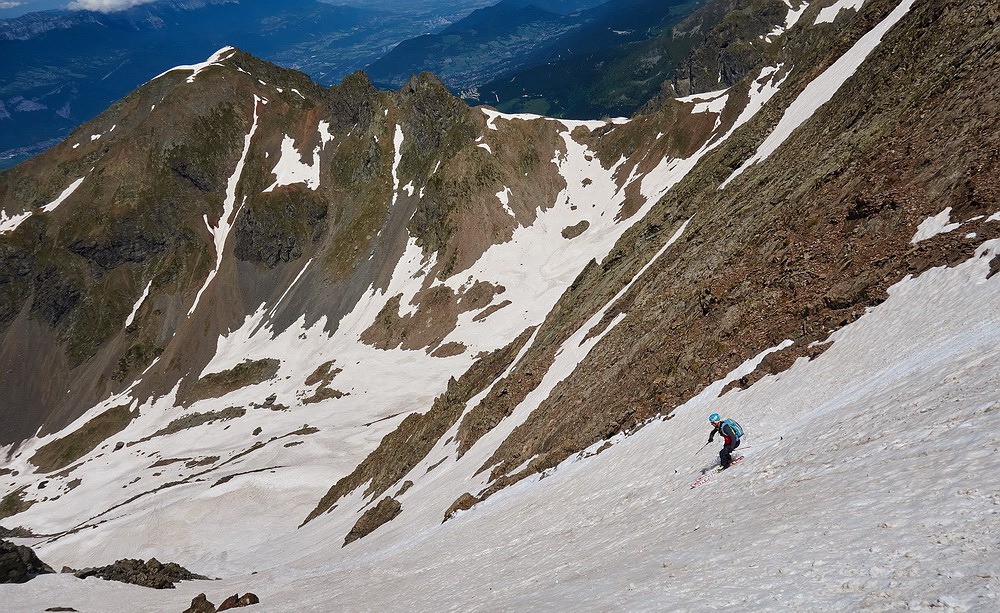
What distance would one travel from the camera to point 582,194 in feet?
450

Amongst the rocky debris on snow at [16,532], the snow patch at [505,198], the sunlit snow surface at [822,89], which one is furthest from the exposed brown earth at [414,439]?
the snow patch at [505,198]

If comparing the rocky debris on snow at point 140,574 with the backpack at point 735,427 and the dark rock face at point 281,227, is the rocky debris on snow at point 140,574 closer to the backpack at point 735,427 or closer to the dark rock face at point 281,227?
the backpack at point 735,427

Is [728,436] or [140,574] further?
[140,574]

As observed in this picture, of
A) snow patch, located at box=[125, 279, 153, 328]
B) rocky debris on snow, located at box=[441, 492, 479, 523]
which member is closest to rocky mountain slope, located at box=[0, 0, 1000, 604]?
rocky debris on snow, located at box=[441, 492, 479, 523]

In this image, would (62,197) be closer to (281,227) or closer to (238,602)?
(281,227)

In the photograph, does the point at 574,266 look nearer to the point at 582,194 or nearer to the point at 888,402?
the point at 582,194

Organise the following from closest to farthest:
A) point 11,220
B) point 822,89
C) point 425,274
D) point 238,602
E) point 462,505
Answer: point 238,602
point 462,505
point 822,89
point 425,274
point 11,220

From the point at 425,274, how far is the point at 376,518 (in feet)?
320

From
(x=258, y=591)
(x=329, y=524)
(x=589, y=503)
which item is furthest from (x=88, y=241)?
(x=589, y=503)

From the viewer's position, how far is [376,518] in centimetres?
3975

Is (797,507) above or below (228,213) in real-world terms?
below

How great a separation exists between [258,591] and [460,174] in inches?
4733

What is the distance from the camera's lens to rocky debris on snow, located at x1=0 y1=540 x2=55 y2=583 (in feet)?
103

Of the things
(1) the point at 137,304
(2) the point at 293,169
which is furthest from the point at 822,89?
(1) the point at 137,304
